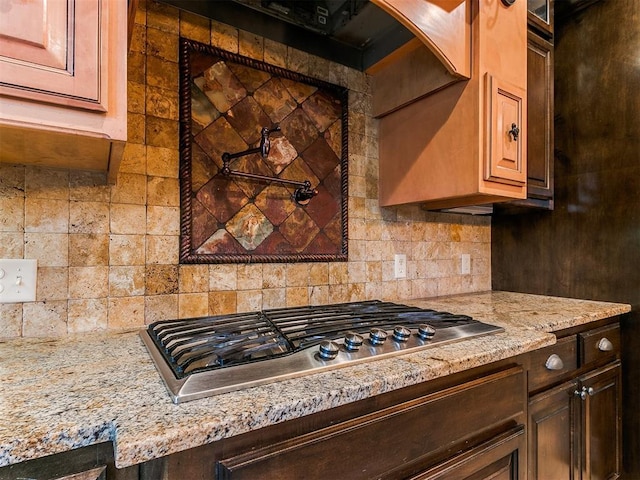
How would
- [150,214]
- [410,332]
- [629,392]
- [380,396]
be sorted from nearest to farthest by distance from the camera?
→ [380,396] < [410,332] < [150,214] < [629,392]

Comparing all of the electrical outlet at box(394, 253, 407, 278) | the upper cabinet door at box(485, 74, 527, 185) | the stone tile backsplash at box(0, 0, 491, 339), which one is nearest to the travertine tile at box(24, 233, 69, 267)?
the stone tile backsplash at box(0, 0, 491, 339)

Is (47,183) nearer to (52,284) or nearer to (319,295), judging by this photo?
(52,284)

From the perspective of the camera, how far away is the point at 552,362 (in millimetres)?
1126

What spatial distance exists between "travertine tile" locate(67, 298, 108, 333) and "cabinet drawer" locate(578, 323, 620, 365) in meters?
1.62

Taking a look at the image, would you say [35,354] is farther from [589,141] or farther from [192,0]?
[589,141]

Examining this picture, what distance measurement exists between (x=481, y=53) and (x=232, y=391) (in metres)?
1.34

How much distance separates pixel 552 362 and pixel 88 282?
1439 mm

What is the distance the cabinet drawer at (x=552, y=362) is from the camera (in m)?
1.08

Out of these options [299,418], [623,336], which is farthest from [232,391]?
[623,336]

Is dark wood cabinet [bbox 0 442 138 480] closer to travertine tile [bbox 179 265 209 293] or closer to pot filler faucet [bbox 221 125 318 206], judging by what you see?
travertine tile [bbox 179 265 209 293]

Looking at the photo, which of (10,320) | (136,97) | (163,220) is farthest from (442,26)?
(10,320)

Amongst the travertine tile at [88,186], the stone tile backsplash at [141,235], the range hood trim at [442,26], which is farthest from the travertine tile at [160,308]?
the range hood trim at [442,26]

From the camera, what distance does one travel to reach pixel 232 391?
61 centimetres

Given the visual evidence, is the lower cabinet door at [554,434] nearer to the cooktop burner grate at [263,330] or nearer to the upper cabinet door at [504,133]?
the cooktop burner grate at [263,330]
